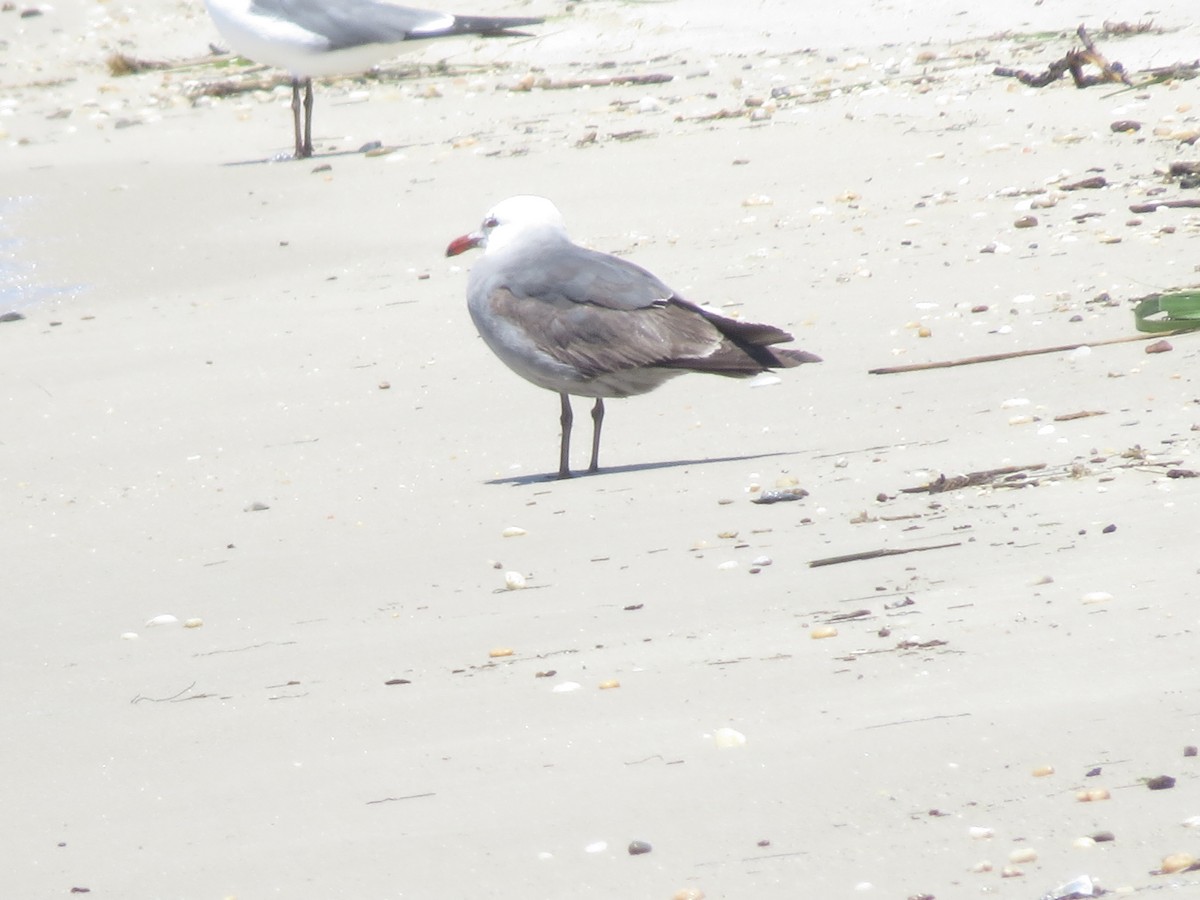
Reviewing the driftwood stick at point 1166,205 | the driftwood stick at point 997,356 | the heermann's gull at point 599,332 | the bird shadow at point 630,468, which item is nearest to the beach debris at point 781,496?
the bird shadow at point 630,468

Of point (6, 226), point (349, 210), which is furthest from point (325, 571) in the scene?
point (6, 226)

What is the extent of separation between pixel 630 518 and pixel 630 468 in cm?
67

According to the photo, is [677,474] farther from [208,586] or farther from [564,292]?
[208,586]

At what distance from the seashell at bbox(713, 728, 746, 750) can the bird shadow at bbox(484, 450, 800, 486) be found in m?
2.02

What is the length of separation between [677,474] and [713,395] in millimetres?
882

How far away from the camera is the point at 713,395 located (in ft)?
18.8

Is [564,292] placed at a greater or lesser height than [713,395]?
greater

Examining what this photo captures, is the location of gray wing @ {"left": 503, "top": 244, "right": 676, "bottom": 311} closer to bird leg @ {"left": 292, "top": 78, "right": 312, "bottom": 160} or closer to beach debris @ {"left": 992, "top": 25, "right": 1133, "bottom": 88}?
beach debris @ {"left": 992, "top": 25, "right": 1133, "bottom": 88}

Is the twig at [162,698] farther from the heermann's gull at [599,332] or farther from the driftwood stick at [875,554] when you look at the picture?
the heermann's gull at [599,332]

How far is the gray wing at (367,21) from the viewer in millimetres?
10531

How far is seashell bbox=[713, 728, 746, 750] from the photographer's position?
2.92 meters

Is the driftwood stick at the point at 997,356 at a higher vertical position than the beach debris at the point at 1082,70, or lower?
lower

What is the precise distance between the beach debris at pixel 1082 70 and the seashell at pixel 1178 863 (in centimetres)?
653

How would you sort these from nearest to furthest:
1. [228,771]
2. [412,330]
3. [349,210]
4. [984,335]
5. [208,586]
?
[228,771], [208,586], [984,335], [412,330], [349,210]
